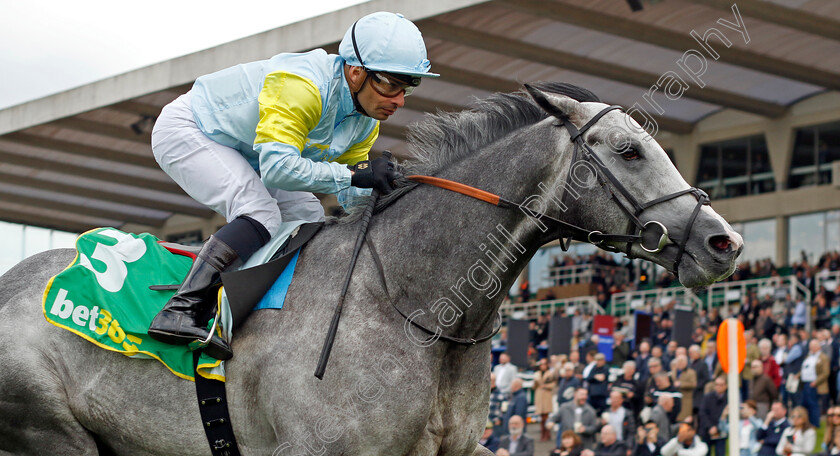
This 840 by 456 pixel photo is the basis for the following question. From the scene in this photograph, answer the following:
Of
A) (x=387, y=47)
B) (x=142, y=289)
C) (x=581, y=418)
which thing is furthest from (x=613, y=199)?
(x=581, y=418)

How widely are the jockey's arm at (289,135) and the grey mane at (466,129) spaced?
0.81 feet

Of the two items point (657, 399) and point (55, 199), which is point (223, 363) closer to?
point (657, 399)

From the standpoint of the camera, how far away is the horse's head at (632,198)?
3211 millimetres

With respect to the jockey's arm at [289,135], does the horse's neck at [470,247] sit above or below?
below

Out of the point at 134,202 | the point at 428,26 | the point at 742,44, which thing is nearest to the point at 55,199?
the point at 134,202

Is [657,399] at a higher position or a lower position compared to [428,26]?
lower

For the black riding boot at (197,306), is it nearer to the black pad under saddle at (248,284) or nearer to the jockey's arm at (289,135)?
the black pad under saddle at (248,284)

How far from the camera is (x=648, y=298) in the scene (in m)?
22.3

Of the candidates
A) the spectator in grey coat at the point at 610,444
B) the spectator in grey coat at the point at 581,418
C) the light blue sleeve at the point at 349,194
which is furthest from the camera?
the spectator in grey coat at the point at 581,418

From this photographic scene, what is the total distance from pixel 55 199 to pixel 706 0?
75.4 feet

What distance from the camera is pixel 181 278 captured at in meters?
3.71

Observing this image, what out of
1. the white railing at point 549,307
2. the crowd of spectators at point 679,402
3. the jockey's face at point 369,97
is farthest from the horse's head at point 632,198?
the white railing at point 549,307

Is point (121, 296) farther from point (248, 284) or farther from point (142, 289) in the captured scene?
point (248, 284)

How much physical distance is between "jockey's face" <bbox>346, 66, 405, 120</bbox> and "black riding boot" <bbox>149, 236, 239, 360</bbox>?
2.60 ft
